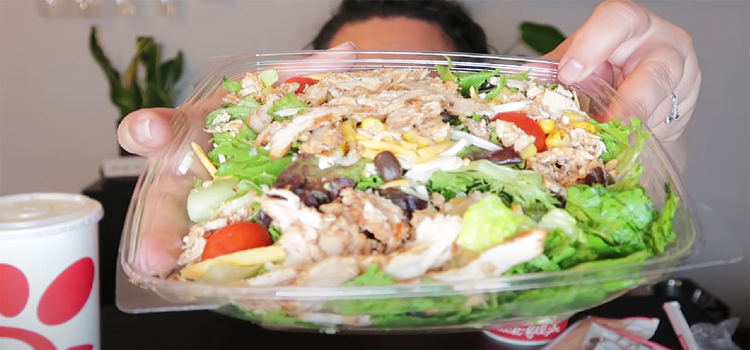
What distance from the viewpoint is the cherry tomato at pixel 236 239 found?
2.04 ft

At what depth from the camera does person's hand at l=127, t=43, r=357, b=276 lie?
0.68 metres

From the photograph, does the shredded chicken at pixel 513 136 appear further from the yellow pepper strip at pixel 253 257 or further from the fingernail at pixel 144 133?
the fingernail at pixel 144 133

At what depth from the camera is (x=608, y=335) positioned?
3.61 feet

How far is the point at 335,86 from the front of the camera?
88 centimetres

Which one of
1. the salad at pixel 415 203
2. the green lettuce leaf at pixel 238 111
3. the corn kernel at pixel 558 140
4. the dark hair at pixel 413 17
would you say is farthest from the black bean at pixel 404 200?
the dark hair at pixel 413 17

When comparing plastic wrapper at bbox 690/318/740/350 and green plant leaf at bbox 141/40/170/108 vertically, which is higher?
green plant leaf at bbox 141/40/170/108

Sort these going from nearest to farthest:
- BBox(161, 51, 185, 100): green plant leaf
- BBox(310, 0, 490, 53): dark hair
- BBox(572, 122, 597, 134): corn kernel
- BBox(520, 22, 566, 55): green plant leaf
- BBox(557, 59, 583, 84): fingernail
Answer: BBox(572, 122, 597, 134): corn kernel → BBox(557, 59, 583, 84): fingernail → BBox(310, 0, 490, 53): dark hair → BBox(520, 22, 566, 55): green plant leaf → BBox(161, 51, 185, 100): green plant leaf

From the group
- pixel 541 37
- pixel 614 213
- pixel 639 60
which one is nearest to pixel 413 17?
pixel 541 37

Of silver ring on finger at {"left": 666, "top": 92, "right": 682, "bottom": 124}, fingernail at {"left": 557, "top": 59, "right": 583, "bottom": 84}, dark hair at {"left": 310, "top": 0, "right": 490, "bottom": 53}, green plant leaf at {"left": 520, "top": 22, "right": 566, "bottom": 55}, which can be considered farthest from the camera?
green plant leaf at {"left": 520, "top": 22, "right": 566, "bottom": 55}

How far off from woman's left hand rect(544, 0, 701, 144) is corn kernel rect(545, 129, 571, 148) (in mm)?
181

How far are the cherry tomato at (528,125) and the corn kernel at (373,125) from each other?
174 mm

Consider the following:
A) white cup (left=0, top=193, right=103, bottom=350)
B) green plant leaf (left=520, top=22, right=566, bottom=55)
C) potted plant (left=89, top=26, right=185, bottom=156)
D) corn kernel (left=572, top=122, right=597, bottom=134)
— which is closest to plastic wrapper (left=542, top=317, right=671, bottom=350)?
corn kernel (left=572, top=122, right=597, bottom=134)

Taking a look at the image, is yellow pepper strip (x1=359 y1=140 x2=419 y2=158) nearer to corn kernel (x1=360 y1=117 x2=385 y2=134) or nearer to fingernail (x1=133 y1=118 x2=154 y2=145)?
corn kernel (x1=360 y1=117 x2=385 y2=134)

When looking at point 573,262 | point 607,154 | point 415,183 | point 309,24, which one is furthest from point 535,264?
point 309,24
